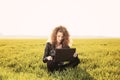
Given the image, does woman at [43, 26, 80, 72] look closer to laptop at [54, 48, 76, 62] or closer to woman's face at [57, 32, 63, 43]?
woman's face at [57, 32, 63, 43]

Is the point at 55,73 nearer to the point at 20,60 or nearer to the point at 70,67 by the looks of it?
the point at 70,67

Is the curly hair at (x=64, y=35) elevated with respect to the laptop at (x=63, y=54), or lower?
elevated

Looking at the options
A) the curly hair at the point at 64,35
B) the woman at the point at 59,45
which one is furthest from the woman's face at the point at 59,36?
the curly hair at the point at 64,35

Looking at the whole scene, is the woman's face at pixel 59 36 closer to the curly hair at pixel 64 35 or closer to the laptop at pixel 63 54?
the curly hair at pixel 64 35

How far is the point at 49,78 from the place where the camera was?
27.5 feet

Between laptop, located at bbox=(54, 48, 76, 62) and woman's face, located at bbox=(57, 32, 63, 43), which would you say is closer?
laptop, located at bbox=(54, 48, 76, 62)

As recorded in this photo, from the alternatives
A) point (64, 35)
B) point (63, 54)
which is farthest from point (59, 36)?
point (63, 54)

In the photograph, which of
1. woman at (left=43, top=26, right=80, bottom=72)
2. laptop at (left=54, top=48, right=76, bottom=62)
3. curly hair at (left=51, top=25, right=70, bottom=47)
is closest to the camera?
laptop at (left=54, top=48, right=76, bottom=62)

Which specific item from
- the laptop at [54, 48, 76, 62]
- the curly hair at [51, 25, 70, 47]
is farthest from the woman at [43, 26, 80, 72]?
the laptop at [54, 48, 76, 62]

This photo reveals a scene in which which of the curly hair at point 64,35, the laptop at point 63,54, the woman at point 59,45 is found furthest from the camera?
the curly hair at point 64,35

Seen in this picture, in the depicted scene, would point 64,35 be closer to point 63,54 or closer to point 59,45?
point 59,45

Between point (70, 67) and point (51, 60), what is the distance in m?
0.80

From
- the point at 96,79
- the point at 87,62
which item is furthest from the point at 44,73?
the point at 87,62

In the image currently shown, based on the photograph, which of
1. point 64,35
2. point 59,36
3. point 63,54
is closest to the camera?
point 63,54
